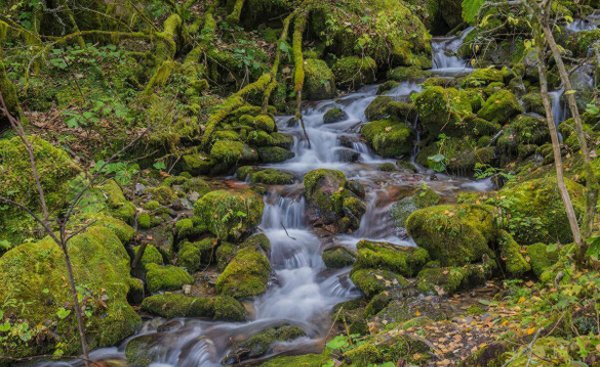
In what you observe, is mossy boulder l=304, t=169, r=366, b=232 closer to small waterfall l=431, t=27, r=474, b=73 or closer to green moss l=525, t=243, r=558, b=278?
green moss l=525, t=243, r=558, b=278

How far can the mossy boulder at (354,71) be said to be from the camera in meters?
13.9

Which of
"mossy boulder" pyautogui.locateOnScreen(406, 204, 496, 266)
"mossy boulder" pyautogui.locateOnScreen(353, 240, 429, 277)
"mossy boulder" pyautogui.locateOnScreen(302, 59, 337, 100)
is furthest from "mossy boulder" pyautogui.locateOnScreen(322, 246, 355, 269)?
"mossy boulder" pyautogui.locateOnScreen(302, 59, 337, 100)

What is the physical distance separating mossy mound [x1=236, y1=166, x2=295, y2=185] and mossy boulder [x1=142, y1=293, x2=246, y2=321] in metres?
3.67

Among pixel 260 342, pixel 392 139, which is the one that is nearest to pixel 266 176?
pixel 392 139

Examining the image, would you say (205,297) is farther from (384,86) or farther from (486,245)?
(384,86)

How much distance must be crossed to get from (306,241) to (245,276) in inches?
59.9

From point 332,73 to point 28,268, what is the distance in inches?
406

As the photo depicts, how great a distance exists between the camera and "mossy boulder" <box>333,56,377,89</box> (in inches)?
547

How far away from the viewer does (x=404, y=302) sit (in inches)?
207

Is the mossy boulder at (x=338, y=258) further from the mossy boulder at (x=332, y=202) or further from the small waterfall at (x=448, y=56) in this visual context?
the small waterfall at (x=448, y=56)

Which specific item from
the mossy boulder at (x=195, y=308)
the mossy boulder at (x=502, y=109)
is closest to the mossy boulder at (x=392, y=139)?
the mossy boulder at (x=502, y=109)

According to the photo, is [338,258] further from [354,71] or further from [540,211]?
[354,71]

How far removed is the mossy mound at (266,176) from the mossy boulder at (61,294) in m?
3.76

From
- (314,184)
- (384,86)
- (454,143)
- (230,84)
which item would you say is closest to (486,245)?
(314,184)
